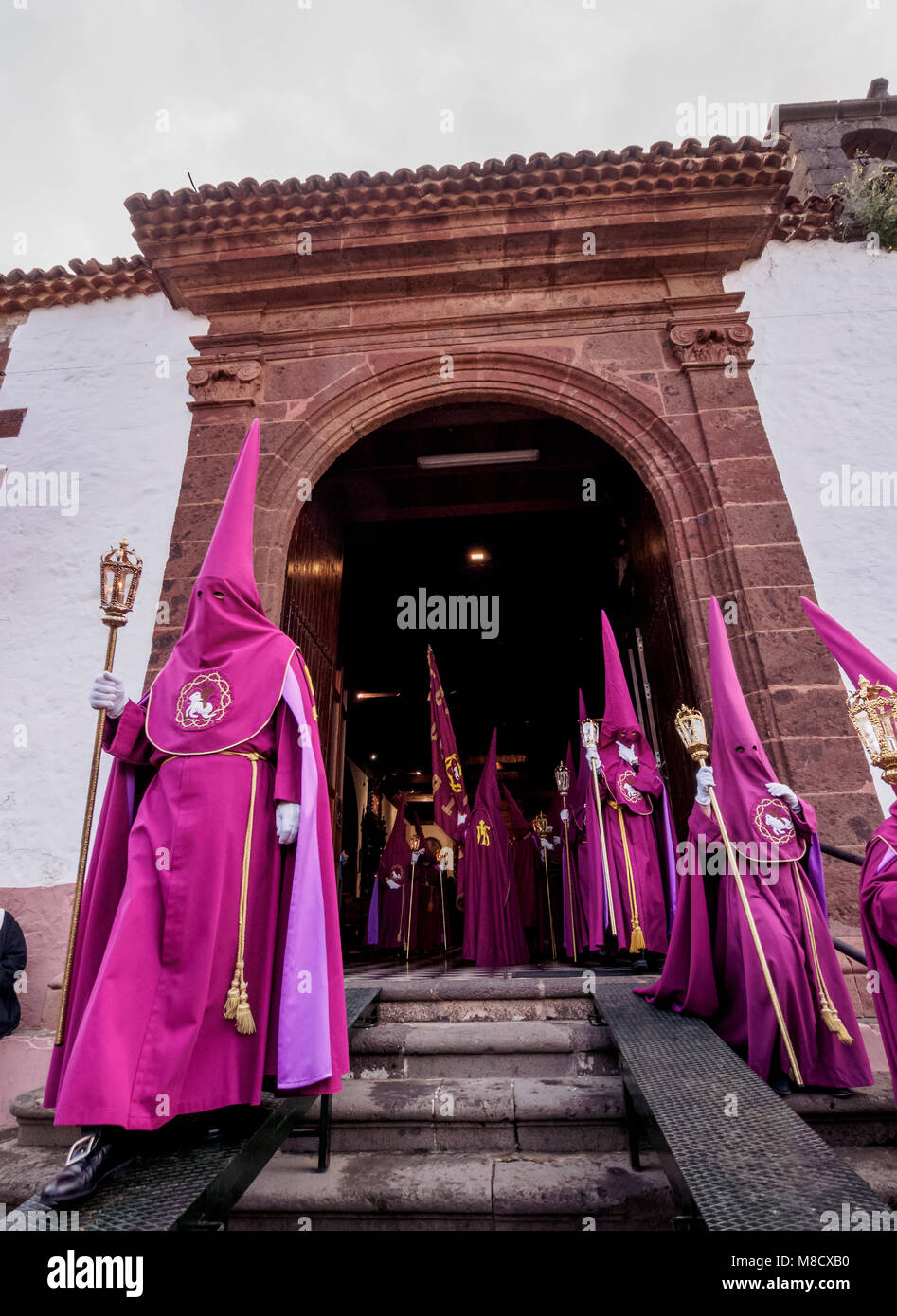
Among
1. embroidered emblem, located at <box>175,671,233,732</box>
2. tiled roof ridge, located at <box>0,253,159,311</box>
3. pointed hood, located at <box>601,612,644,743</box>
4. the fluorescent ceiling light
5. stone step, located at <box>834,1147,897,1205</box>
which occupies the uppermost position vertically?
tiled roof ridge, located at <box>0,253,159,311</box>

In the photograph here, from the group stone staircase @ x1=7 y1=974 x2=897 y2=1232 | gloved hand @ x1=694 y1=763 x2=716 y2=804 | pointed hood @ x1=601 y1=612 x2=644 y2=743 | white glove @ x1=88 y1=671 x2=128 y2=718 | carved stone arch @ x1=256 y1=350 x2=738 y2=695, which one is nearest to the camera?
stone staircase @ x1=7 y1=974 x2=897 y2=1232

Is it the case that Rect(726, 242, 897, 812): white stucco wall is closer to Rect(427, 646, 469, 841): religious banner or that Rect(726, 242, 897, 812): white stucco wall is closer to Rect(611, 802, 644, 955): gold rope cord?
Rect(611, 802, 644, 955): gold rope cord

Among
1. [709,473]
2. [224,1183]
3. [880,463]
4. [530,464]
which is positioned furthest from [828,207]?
[224,1183]

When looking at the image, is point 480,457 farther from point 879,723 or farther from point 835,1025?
point 835,1025

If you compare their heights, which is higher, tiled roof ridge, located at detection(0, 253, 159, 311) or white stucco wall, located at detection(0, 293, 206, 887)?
tiled roof ridge, located at detection(0, 253, 159, 311)

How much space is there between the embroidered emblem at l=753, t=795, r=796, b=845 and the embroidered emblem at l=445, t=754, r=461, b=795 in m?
3.73

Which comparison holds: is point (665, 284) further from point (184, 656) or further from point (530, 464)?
point (184, 656)

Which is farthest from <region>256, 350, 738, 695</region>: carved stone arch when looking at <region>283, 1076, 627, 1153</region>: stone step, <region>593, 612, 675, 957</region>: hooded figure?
<region>283, 1076, 627, 1153</region>: stone step

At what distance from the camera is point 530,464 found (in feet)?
24.8

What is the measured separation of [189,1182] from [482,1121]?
4.21 feet

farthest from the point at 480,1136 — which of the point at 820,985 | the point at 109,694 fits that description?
the point at 109,694

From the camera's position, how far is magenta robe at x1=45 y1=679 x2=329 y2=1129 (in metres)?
1.91

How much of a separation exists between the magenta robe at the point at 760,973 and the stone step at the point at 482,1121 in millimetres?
655
